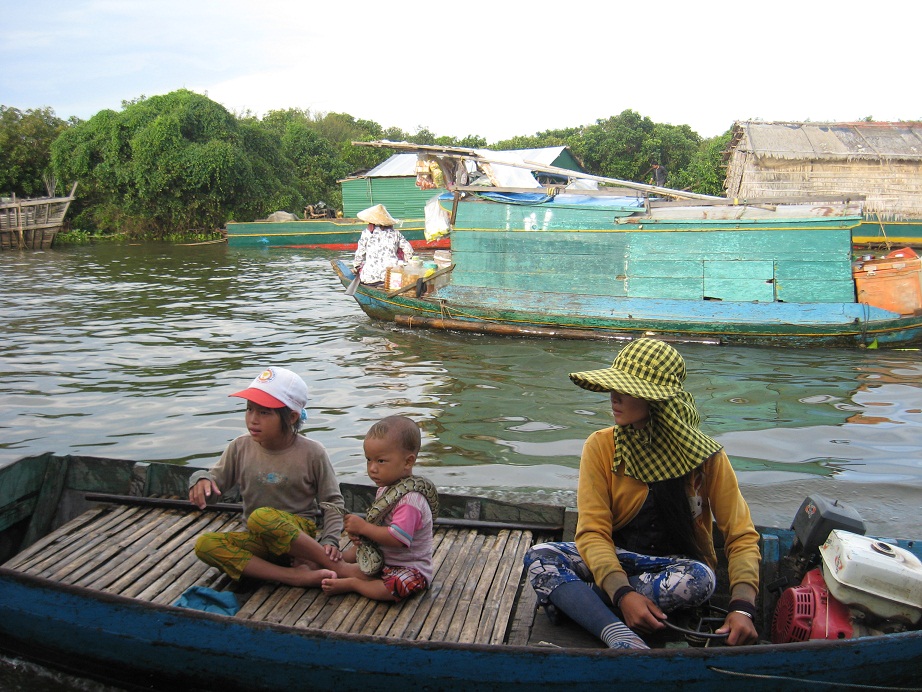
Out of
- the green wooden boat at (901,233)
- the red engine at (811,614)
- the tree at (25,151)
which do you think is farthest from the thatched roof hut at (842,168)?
the tree at (25,151)

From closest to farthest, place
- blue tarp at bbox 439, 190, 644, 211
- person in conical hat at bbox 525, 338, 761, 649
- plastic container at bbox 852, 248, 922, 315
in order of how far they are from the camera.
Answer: person in conical hat at bbox 525, 338, 761, 649
plastic container at bbox 852, 248, 922, 315
blue tarp at bbox 439, 190, 644, 211

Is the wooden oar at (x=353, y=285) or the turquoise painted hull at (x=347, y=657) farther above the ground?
the wooden oar at (x=353, y=285)

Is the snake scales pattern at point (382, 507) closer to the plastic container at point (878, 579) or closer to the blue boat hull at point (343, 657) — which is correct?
the blue boat hull at point (343, 657)

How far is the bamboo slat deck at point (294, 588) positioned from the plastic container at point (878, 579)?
121 centimetres

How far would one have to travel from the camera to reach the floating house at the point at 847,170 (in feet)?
59.7

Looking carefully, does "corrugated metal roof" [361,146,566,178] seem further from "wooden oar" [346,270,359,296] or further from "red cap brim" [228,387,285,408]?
"red cap brim" [228,387,285,408]

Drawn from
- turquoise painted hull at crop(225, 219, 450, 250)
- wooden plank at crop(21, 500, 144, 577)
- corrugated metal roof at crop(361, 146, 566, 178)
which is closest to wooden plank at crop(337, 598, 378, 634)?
wooden plank at crop(21, 500, 144, 577)

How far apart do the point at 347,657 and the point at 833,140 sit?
19726mm

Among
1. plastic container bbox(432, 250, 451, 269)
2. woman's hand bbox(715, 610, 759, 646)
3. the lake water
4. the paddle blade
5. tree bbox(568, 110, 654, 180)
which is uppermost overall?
tree bbox(568, 110, 654, 180)

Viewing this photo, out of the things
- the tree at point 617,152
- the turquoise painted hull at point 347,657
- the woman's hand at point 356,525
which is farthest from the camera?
the tree at point 617,152

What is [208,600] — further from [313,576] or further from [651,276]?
[651,276]

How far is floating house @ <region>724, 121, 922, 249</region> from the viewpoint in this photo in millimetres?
18188

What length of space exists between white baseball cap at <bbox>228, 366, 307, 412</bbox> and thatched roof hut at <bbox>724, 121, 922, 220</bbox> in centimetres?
1730

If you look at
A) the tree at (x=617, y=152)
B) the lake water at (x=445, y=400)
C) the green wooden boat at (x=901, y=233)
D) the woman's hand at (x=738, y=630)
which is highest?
the tree at (x=617, y=152)
